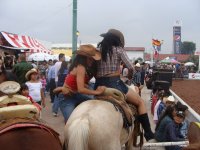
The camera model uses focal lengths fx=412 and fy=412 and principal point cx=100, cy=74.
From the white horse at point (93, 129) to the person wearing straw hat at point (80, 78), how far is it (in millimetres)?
585

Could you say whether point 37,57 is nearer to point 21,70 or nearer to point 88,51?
point 21,70

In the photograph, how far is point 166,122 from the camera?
299 inches

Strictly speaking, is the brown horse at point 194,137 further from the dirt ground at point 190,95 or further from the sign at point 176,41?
the sign at point 176,41

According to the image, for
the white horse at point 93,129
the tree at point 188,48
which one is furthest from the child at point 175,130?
the tree at point 188,48

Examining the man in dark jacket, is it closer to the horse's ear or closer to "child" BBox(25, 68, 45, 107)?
"child" BBox(25, 68, 45, 107)

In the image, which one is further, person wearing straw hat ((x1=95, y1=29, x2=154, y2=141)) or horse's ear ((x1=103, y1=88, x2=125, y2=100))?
person wearing straw hat ((x1=95, y1=29, x2=154, y2=141))

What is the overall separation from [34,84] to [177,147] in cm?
379

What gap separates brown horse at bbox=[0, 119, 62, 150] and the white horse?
71 centimetres

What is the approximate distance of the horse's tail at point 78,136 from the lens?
4426 millimetres

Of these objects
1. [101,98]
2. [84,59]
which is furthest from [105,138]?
[84,59]

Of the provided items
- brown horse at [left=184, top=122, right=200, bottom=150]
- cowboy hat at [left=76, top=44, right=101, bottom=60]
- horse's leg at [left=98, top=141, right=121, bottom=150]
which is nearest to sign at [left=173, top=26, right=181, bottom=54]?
cowboy hat at [left=76, top=44, right=101, bottom=60]

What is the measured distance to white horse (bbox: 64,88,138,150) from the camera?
446 centimetres

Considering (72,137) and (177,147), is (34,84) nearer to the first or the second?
(177,147)

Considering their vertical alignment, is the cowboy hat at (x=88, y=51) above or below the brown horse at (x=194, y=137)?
above
